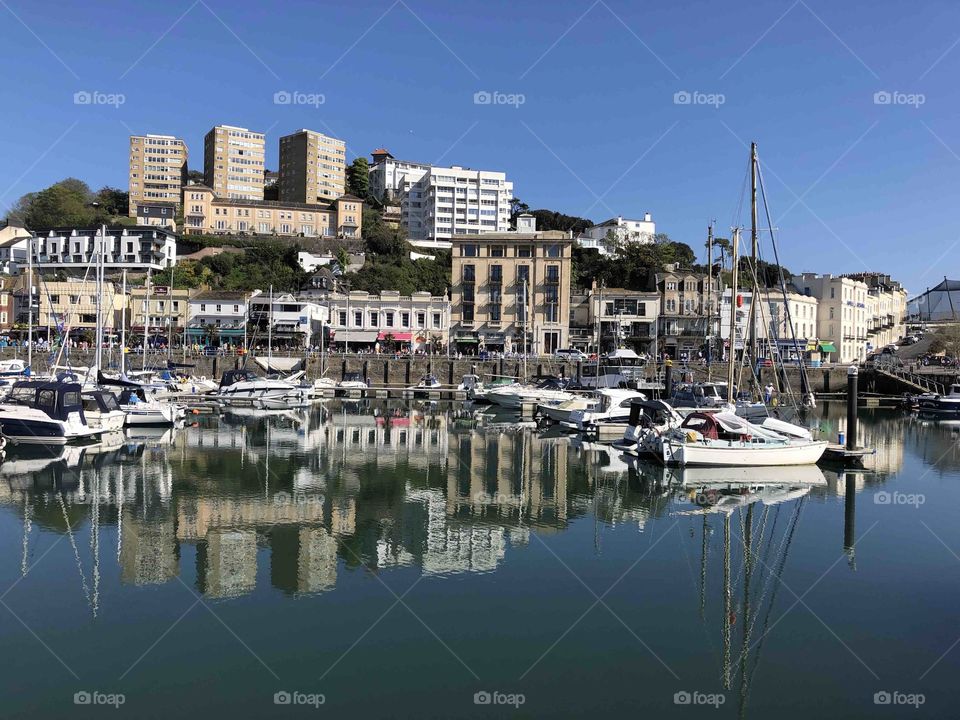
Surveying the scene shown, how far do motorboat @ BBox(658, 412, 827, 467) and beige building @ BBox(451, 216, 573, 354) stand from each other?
51585 millimetres

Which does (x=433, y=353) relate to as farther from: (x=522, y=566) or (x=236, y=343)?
(x=522, y=566)

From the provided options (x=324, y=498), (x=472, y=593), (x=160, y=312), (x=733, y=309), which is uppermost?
(x=160, y=312)

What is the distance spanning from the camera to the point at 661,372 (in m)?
70.0

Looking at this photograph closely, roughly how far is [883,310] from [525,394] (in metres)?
77.2

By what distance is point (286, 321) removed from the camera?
80.6 metres

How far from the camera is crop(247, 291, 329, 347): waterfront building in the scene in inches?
3157

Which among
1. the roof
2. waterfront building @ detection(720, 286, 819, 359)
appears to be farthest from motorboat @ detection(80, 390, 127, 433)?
waterfront building @ detection(720, 286, 819, 359)

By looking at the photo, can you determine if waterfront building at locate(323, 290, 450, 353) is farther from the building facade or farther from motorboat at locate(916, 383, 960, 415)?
motorboat at locate(916, 383, 960, 415)

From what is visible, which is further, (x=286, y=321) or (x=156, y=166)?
(x=156, y=166)

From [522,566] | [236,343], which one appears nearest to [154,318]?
[236,343]

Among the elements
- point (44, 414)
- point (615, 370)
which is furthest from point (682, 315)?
point (44, 414)

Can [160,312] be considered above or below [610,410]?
above

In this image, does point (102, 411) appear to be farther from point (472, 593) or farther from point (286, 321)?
point (286, 321)

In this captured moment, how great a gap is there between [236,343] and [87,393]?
4682 centimetres
